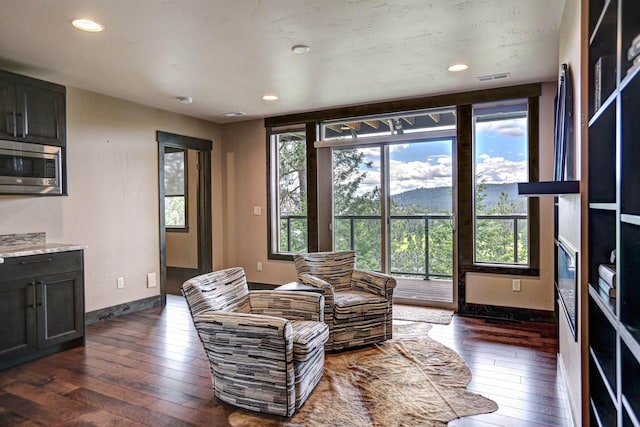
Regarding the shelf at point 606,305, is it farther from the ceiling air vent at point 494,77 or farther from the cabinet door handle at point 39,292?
the cabinet door handle at point 39,292

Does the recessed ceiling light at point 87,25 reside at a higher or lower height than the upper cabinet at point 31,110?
higher

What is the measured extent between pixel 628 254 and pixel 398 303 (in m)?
3.69

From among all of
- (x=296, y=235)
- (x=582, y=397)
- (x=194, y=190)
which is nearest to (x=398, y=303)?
(x=296, y=235)

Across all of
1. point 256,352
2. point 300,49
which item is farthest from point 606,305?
point 300,49

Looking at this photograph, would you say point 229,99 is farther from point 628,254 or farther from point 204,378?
point 628,254

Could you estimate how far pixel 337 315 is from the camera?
321cm

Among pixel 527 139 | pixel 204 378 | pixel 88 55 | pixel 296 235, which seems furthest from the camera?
pixel 296 235

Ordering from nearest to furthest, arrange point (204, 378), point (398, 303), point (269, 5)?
point (269, 5), point (204, 378), point (398, 303)

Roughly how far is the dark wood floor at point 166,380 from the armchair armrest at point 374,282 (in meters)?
0.71

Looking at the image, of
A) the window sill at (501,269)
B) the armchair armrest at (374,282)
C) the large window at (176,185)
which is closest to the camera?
the armchair armrest at (374,282)

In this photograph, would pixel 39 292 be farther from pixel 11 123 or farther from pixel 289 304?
pixel 289 304

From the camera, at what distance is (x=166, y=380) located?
2809mm


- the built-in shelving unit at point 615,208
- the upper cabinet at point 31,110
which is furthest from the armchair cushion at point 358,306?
the upper cabinet at point 31,110

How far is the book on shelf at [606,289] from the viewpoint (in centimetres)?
147
